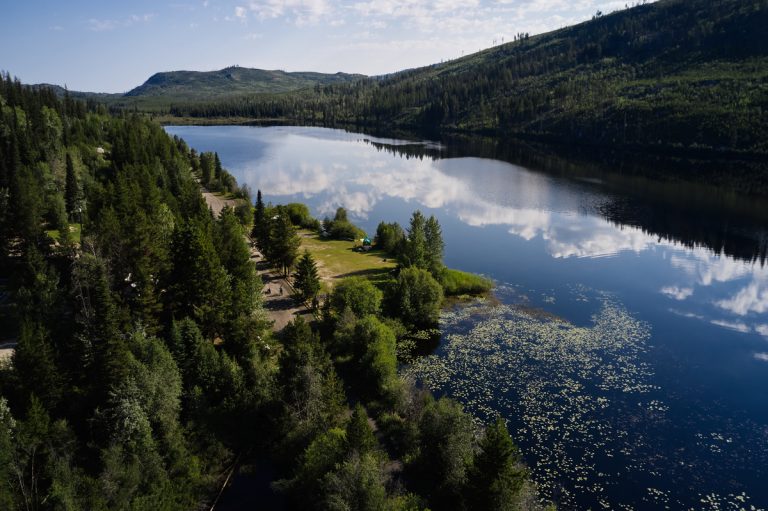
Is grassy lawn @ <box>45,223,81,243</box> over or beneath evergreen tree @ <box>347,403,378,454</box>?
over

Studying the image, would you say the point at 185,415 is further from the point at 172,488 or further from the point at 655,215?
the point at 655,215

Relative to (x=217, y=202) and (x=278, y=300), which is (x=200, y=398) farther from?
(x=217, y=202)

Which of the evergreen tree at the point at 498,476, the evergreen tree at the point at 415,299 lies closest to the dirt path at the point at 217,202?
the evergreen tree at the point at 415,299

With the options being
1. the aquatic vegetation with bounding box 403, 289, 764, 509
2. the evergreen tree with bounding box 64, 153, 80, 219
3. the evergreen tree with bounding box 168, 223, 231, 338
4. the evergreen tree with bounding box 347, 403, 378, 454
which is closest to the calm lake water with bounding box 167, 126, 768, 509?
the aquatic vegetation with bounding box 403, 289, 764, 509

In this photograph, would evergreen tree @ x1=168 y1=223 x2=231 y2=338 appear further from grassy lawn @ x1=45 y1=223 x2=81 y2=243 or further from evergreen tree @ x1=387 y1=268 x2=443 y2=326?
grassy lawn @ x1=45 y1=223 x2=81 y2=243

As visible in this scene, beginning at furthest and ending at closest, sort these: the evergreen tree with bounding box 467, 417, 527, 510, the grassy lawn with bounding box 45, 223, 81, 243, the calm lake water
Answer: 1. the grassy lawn with bounding box 45, 223, 81, 243
2. the calm lake water
3. the evergreen tree with bounding box 467, 417, 527, 510

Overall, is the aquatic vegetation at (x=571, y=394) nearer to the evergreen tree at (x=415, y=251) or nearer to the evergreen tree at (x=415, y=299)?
the evergreen tree at (x=415, y=299)

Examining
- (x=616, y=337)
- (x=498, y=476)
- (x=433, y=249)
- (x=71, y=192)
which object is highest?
(x=71, y=192)

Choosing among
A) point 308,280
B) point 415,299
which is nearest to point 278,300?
point 308,280
